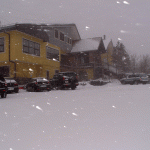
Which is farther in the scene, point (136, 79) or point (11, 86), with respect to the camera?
point (136, 79)

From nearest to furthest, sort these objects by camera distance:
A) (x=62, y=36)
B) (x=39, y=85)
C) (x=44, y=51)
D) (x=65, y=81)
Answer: (x=39, y=85) < (x=65, y=81) < (x=44, y=51) < (x=62, y=36)

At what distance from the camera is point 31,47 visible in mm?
22359

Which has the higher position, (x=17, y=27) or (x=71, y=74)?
(x=17, y=27)

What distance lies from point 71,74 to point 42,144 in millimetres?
13466

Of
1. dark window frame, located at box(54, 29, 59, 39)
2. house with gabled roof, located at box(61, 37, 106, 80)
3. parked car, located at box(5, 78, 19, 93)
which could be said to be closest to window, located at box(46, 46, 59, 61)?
dark window frame, located at box(54, 29, 59, 39)

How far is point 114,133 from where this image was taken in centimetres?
386

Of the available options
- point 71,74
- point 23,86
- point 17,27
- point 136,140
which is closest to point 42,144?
point 136,140

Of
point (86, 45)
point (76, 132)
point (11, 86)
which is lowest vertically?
point (76, 132)

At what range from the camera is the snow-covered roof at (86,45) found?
106ft

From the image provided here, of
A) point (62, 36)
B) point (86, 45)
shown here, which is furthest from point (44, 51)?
point (86, 45)

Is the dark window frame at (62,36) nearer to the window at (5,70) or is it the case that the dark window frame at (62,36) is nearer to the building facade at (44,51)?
the building facade at (44,51)

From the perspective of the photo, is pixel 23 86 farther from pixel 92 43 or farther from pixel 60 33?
pixel 92 43

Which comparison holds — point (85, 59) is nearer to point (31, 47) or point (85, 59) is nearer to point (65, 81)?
point (31, 47)

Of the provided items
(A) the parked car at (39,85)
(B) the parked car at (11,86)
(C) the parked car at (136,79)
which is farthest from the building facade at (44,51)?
(C) the parked car at (136,79)
